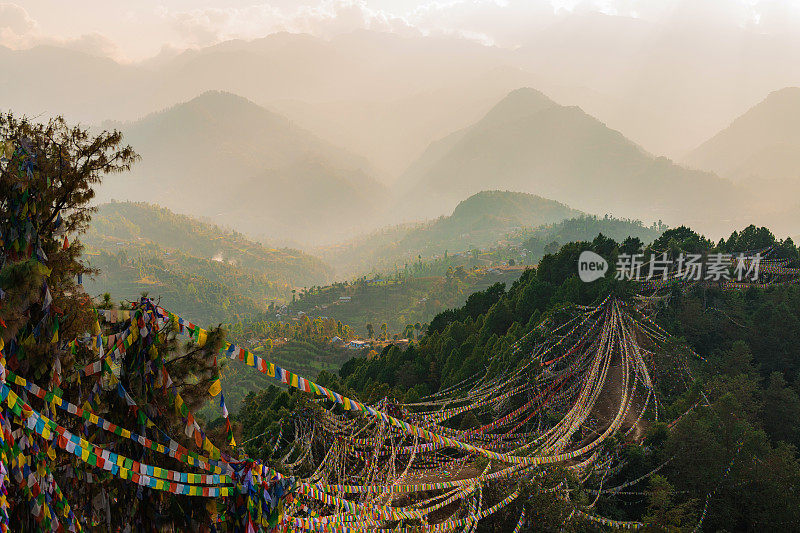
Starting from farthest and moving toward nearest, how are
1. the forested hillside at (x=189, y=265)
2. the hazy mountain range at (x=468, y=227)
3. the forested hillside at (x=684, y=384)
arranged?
the hazy mountain range at (x=468, y=227) < the forested hillside at (x=189, y=265) < the forested hillside at (x=684, y=384)

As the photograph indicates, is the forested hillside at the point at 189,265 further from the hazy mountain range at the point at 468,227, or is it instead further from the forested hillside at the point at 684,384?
the forested hillside at the point at 684,384

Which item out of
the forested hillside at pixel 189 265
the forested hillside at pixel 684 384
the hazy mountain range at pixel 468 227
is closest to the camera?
the forested hillside at pixel 684 384

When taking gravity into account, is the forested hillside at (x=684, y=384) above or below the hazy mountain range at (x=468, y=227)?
below

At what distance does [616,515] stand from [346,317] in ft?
243

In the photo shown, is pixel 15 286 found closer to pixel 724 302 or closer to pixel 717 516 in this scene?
pixel 717 516

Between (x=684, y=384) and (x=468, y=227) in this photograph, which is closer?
(x=684, y=384)

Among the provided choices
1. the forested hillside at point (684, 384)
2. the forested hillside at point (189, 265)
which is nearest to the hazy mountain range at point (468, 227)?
the forested hillside at point (189, 265)

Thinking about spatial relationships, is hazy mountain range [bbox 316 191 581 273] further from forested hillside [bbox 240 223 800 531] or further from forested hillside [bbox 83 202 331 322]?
forested hillside [bbox 240 223 800 531]

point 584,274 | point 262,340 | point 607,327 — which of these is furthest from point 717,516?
point 262,340

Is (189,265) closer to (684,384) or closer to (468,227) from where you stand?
(468,227)

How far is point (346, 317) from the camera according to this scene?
85.6 meters

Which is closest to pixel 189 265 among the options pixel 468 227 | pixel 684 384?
pixel 468 227

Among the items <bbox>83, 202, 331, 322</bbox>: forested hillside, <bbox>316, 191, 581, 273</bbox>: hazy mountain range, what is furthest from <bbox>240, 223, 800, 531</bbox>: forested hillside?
<bbox>316, 191, 581, 273</bbox>: hazy mountain range

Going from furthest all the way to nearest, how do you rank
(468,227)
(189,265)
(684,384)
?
(468,227) → (189,265) → (684,384)
